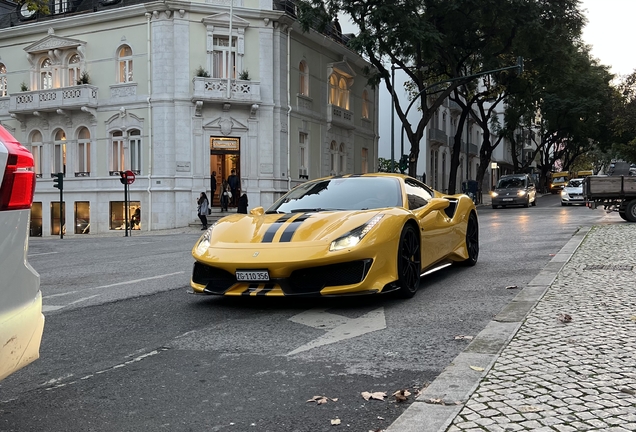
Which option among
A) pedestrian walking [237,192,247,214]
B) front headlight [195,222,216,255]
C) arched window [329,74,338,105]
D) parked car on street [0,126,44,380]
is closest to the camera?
parked car on street [0,126,44,380]

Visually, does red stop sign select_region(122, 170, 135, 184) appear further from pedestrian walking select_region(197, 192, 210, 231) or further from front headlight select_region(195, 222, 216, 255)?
front headlight select_region(195, 222, 216, 255)

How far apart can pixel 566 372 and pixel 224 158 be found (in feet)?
86.8

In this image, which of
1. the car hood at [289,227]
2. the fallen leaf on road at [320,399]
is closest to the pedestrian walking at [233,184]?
the car hood at [289,227]

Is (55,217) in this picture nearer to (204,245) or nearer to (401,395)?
(204,245)

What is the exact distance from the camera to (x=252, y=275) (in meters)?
5.93

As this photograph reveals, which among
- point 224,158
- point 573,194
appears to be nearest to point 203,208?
point 224,158

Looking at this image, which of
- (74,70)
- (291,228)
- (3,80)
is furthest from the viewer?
(3,80)

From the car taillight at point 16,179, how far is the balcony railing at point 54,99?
29092 millimetres

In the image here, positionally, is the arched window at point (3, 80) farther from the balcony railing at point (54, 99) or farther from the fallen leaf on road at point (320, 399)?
the fallen leaf on road at point (320, 399)

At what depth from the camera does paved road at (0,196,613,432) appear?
3402mm

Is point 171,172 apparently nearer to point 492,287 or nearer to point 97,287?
point 97,287

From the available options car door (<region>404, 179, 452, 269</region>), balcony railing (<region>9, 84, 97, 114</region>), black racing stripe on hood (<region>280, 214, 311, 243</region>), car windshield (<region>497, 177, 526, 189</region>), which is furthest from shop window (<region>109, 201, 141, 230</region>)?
black racing stripe on hood (<region>280, 214, 311, 243</region>)

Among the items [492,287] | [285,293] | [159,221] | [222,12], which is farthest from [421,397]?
[222,12]

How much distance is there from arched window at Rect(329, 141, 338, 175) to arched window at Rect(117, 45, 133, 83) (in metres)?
11.2
